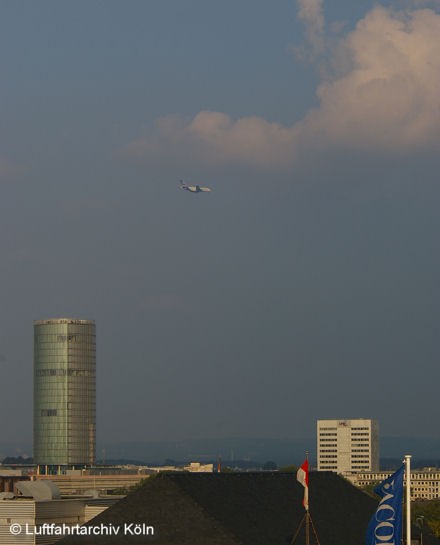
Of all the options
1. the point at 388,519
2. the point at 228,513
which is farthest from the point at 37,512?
the point at 388,519

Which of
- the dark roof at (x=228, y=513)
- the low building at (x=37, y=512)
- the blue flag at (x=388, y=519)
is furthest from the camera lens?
the low building at (x=37, y=512)

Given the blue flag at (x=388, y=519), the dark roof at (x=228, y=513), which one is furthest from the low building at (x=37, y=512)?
the blue flag at (x=388, y=519)

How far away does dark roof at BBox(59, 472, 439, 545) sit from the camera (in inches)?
3004

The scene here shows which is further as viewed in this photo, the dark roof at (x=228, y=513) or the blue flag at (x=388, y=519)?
the dark roof at (x=228, y=513)

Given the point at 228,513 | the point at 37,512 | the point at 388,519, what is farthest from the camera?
the point at 37,512

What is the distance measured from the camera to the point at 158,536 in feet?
250

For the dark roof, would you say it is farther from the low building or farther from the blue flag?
the blue flag

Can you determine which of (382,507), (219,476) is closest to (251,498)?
(219,476)

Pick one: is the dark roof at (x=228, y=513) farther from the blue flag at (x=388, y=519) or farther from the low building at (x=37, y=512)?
the blue flag at (x=388, y=519)

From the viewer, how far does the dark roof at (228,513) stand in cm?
7631

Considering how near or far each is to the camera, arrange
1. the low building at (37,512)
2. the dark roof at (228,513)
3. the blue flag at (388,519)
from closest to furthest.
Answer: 1. the blue flag at (388,519)
2. the dark roof at (228,513)
3. the low building at (37,512)

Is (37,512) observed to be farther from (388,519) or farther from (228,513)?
(388,519)

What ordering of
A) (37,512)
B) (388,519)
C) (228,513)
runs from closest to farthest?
(388,519)
(228,513)
(37,512)

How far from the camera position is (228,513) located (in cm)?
7906
